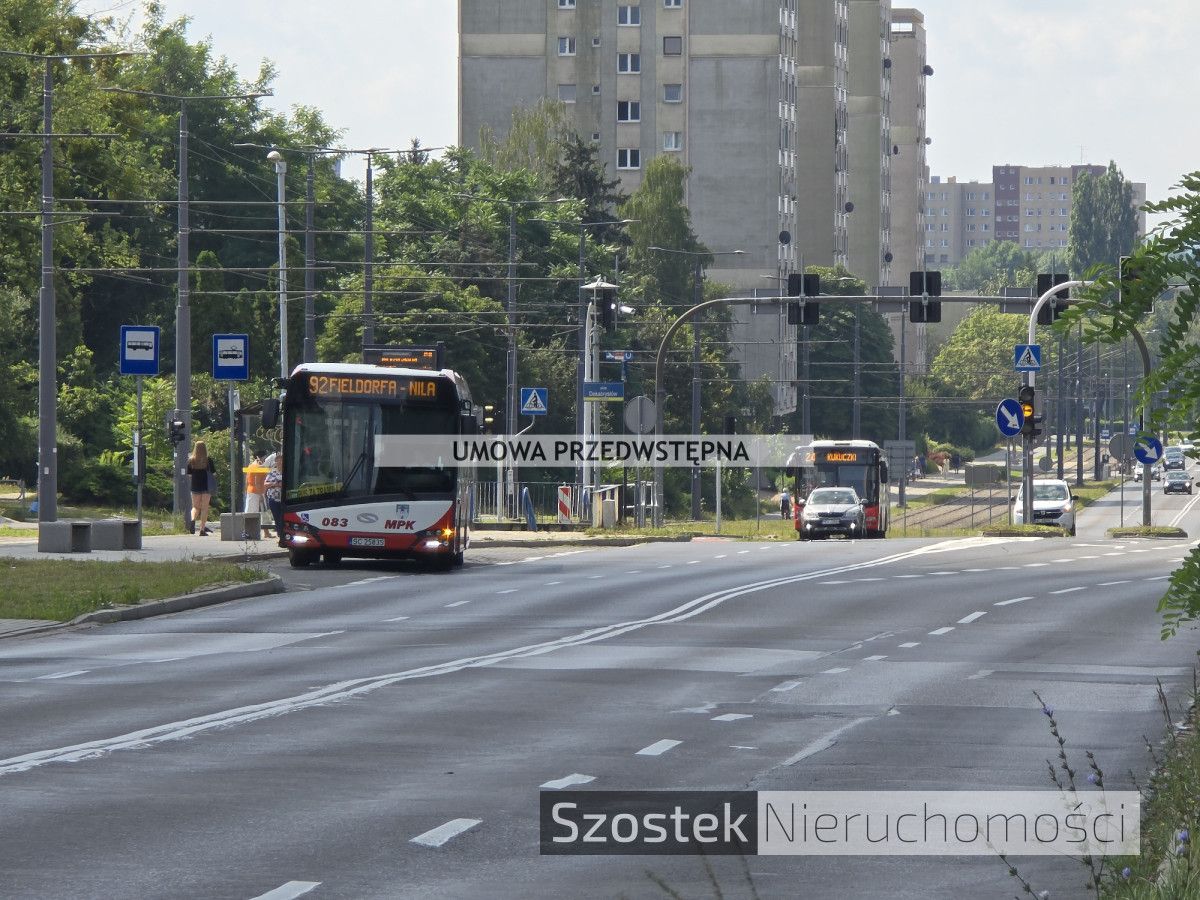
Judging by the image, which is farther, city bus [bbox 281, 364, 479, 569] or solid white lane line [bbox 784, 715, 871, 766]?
city bus [bbox 281, 364, 479, 569]

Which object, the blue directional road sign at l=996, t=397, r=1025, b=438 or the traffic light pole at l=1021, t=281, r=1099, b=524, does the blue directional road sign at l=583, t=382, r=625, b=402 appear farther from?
the traffic light pole at l=1021, t=281, r=1099, b=524

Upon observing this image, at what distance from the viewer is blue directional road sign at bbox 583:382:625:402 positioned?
46.3 meters

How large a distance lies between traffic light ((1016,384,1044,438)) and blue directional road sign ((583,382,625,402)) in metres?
8.45

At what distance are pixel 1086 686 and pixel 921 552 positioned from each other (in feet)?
80.2

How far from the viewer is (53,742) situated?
12727mm

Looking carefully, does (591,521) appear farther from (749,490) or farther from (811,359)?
(811,359)

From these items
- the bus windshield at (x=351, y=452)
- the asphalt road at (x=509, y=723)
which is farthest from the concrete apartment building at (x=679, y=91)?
the asphalt road at (x=509, y=723)

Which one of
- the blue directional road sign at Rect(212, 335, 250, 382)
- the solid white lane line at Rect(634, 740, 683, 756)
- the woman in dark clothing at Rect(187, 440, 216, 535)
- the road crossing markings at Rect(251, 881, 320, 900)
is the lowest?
the solid white lane line at Rect(634, 740, 683, 756)

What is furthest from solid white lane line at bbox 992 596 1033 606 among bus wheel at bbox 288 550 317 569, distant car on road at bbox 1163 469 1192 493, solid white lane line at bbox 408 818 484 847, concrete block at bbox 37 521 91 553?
distant car on road at bbox 1163 469 1192 493

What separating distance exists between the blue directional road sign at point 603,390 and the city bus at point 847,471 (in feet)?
49.4

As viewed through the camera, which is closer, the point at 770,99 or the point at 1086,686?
the point at 1086,686

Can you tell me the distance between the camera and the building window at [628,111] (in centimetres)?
12938

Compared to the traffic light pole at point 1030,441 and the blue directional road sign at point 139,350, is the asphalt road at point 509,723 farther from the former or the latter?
the traffic light pole at point 1030,441

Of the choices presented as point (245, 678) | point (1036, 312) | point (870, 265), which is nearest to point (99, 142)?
point (1036, 312)
